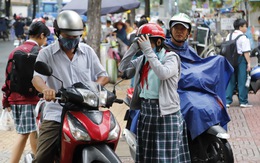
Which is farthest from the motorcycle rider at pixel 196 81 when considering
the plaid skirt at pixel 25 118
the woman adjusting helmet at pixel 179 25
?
the plaid skirt at pixel 25 118

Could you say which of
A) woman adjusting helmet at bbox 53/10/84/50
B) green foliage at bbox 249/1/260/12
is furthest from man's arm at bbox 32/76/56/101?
green foliage at bbox 249/1/260/12

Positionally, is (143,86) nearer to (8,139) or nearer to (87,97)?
(87,97)

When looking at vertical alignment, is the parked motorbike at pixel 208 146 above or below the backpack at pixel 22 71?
below

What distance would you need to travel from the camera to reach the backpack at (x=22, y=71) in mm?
6543

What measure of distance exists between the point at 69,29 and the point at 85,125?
83 centimetres

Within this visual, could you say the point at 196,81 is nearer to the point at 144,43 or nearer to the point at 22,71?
the point at 144,43

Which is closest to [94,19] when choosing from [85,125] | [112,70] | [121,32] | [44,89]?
[112,70]

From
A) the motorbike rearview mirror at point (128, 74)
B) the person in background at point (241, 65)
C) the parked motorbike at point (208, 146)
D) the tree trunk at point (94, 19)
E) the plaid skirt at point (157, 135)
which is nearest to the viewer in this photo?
the motorbike rearview mirror at point (128, 74)

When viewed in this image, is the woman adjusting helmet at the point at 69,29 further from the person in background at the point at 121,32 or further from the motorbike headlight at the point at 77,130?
the person in background at the point at 121,32

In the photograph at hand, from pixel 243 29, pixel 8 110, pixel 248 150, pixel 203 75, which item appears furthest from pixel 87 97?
pixel 243 29

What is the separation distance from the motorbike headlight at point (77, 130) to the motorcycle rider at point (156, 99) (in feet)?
3.00

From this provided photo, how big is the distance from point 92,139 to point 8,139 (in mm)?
4965

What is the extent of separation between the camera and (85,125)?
4.84m

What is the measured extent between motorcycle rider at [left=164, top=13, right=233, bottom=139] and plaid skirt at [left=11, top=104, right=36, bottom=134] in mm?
1551
